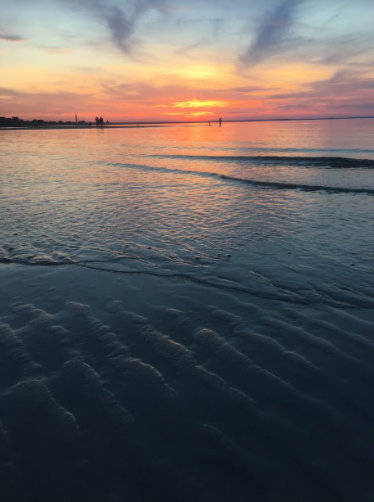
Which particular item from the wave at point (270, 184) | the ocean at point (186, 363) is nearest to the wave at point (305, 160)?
the wave at point (270, 184)

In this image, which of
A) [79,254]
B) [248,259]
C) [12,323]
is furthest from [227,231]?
[12,323]

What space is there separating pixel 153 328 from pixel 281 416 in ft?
6.87

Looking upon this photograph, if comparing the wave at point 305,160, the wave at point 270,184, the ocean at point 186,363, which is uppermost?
the wave at point 305,160

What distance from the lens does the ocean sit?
2.72 metres

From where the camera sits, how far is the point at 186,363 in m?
4.01

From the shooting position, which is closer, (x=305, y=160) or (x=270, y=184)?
(x=270, y=184)

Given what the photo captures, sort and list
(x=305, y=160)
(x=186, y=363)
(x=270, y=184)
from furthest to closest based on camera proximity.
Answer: (x=305, y=160), (x=270, y=184), (x=186, y=363)

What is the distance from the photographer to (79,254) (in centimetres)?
776

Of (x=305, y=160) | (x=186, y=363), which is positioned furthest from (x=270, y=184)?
(x=186, y=363)

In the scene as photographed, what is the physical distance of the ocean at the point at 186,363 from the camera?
2717mm

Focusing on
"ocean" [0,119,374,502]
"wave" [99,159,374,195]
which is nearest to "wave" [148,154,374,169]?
"wave" [99,159,374,195]

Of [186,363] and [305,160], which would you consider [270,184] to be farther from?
[186,363]

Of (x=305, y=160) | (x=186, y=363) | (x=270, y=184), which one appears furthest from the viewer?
(x=305, y=160)

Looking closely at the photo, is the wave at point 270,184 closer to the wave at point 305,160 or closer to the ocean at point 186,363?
the ocean at point 186,363
